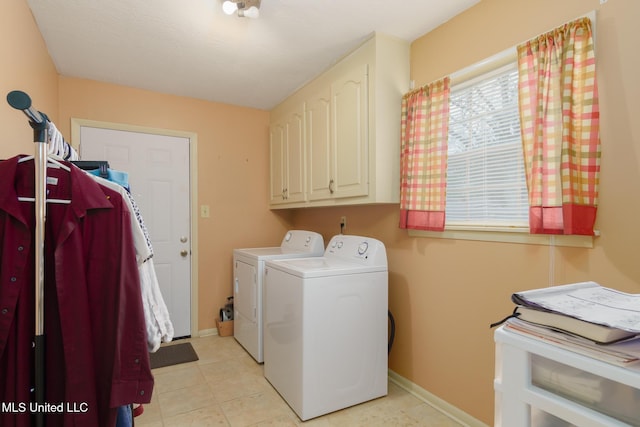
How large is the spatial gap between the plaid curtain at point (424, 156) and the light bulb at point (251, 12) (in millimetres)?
1041

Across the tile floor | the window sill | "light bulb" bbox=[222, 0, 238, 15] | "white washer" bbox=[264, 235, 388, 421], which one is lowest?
the tile floor

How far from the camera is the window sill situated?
1.43 m

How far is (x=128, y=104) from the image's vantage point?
9.93 ft

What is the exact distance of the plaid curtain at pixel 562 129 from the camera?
1355 millimetres

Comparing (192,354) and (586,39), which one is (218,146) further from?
(586,39)

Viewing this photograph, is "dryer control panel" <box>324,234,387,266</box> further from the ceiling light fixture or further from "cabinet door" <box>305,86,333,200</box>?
the ceiling light fixture

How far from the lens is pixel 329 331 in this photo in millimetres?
2004

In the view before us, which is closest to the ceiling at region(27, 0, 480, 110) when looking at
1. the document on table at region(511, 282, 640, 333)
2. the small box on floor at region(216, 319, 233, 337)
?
the document on table at region(511, 282, 640, 333)

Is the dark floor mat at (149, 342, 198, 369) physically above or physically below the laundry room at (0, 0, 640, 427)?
below

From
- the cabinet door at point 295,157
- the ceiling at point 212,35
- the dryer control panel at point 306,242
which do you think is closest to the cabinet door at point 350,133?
the ceiling at point 212,35

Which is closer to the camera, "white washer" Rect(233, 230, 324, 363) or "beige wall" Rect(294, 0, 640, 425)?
"beige wall" Rect(294, 0, 640, 425)

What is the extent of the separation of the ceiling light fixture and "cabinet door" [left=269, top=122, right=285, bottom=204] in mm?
1480

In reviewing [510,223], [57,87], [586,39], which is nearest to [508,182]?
[510,223]

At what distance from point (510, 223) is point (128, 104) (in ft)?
10.6
